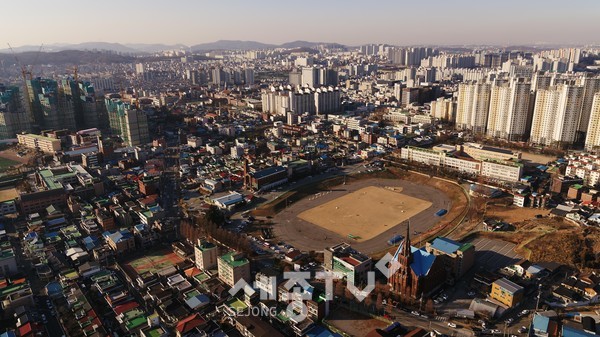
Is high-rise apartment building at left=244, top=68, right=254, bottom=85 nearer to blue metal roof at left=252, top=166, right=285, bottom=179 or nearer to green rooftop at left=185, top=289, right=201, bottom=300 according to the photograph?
blue metal roof at left=252, top=166, right=285, bottom=179

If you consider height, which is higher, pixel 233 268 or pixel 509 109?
pixel 509 109

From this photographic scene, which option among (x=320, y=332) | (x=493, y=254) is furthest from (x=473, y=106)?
(x=320, y=332)

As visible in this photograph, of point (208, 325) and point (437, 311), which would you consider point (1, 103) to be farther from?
point (437, 311)

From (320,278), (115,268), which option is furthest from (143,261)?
(320,278)

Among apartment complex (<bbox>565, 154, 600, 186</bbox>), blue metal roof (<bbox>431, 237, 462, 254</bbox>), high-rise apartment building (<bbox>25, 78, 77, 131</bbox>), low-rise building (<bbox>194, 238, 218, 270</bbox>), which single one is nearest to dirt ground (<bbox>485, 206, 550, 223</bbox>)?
apartment complex (<bbox>565, 154, 600, 186</bbox>)

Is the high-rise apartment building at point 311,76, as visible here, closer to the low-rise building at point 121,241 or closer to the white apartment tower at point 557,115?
the white apartment tower at point 557,115

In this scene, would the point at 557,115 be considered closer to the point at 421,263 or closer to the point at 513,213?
the point at 513,213
